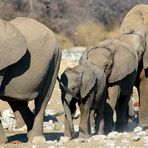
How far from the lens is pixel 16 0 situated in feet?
90.9

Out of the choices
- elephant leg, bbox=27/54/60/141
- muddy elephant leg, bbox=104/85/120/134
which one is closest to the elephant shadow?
elephant leg, bbox=27/54/60/141

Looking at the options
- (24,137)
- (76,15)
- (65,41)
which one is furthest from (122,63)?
(76,15)

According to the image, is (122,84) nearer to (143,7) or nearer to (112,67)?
(112,67)

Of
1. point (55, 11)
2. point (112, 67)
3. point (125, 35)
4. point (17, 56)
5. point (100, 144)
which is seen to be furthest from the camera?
point (55, 11)

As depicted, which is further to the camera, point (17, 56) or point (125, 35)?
point (125, 35)

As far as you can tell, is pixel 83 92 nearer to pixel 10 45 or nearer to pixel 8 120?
pixel 10 45

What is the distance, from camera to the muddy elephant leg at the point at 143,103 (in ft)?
32.3

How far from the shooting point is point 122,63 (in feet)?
29.0

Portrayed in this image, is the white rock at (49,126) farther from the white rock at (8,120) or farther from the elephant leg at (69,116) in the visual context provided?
the elephant leg at (69,116)

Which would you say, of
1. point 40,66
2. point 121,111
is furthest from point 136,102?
point 40,66

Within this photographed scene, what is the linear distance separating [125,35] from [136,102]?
9.84 feet

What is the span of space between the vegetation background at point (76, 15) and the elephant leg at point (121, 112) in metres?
15.1

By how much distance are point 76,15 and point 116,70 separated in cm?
2093

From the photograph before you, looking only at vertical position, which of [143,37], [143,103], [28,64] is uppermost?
[28,64]
